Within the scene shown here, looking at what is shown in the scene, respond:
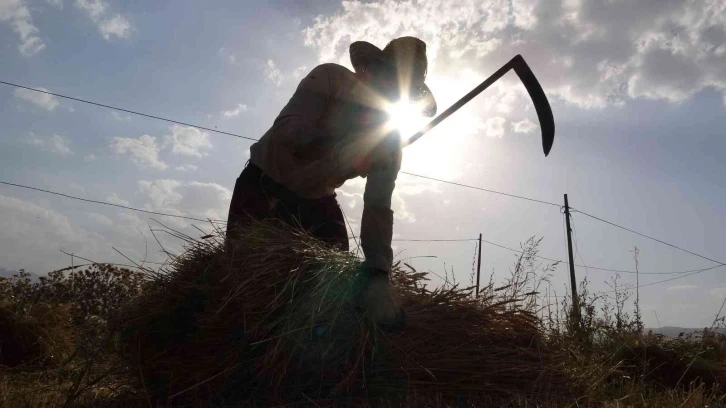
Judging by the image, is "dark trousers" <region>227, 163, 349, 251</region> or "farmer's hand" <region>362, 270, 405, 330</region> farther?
"dark trousers" <region>227, 163, 349, 251</region>

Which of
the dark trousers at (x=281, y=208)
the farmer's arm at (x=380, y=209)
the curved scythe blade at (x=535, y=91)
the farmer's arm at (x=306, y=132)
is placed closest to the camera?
the farmer's arm at (x=380, y=209)

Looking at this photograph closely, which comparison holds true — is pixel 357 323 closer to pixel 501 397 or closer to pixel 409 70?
pixel 501 397

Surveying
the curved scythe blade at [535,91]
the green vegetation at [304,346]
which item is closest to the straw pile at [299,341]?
the green vegetation at [304,346]

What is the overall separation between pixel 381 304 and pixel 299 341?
36 cm

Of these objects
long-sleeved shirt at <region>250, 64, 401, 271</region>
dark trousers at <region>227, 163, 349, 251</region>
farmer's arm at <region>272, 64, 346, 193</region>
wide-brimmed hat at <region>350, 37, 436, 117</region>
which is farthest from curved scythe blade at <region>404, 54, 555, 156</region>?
dark trousers at <region>227, 163, 349, 251</region>

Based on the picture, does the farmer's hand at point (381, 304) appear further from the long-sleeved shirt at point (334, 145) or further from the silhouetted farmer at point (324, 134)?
the silhouetted farmer at point (324, 134)

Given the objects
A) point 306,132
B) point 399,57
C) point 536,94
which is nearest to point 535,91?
point 536,94

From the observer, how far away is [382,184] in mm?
2438

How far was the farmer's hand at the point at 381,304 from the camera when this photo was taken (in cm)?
221

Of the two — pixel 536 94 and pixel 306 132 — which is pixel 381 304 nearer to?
pixel 306 132

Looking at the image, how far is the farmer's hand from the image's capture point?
2207 millimetres

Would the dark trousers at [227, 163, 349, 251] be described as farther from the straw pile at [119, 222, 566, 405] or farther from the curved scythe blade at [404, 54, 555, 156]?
the curved scythe blade at [404, 54, 555, 156]

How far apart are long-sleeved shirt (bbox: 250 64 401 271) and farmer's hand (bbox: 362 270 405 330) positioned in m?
0.15

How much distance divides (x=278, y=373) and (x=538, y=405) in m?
0.96
